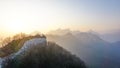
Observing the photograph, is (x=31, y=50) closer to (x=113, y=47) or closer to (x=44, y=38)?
(x=44, y=38)

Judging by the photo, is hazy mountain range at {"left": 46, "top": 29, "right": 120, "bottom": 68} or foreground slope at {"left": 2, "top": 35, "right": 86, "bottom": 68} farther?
hazy mountain range at {"left": 46, "top": 29, "right": 120, "bottom": 68}

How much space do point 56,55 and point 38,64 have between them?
175 inches

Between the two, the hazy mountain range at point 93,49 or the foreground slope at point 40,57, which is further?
the hazy mountain range at point 93,49

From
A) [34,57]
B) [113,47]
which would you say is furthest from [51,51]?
[113,47]

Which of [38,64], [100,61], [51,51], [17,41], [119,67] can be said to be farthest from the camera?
[100,61]

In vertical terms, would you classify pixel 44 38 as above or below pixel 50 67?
above

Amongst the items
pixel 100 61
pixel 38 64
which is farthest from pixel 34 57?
pixel 100 61

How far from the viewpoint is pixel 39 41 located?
149 feet

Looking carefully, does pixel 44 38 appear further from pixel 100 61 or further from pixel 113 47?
pixel 113 47

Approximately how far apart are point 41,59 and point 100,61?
86366 millimetres

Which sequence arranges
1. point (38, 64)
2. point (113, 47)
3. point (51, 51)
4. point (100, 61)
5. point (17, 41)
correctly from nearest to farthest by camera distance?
1. point (38, 64)
2. point (51, 51)
3. point (17, 41)
4. point (100, 61)
5. point (113, 47)

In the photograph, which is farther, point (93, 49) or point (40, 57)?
point (93, 49)

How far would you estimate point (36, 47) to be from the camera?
43.9 meters

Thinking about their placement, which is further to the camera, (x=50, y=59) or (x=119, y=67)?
(x=119, y=67)
